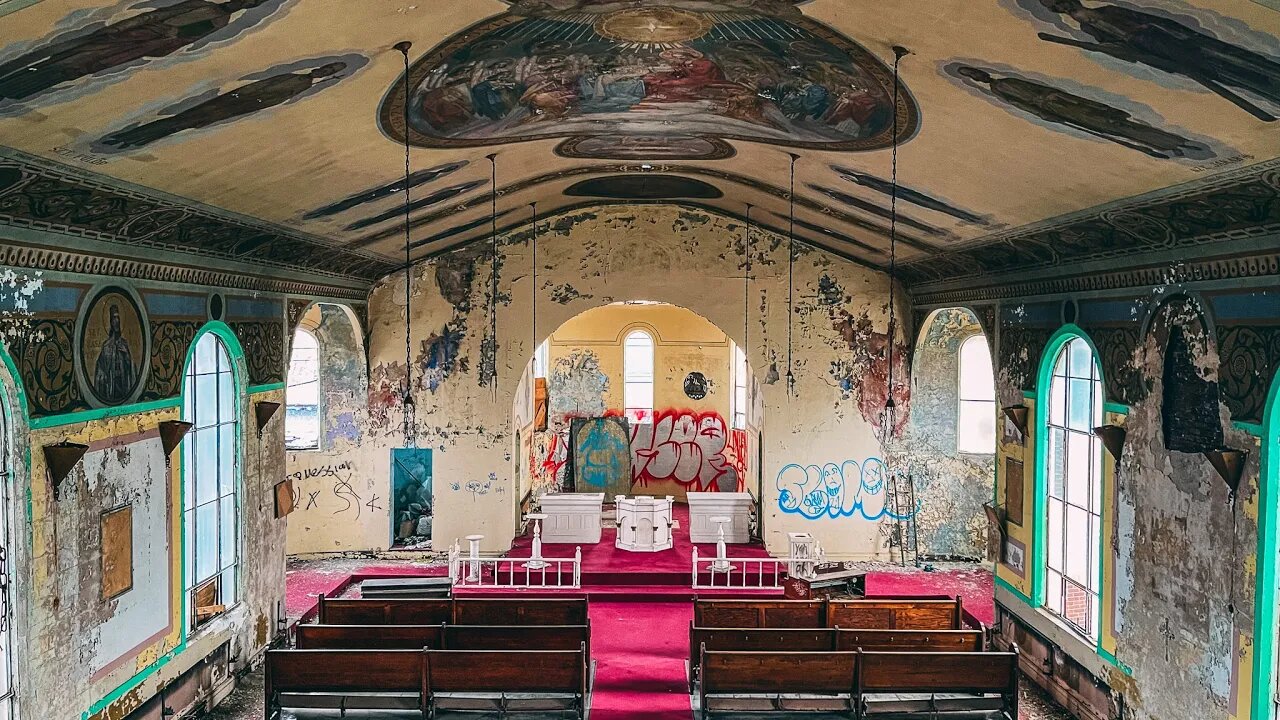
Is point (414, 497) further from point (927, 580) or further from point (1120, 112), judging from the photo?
point (1120, 112)

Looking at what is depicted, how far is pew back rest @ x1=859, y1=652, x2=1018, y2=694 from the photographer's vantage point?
30.1 ft

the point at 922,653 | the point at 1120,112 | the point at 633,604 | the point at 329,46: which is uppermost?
the point at 329,46

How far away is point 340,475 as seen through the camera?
17.7 metres

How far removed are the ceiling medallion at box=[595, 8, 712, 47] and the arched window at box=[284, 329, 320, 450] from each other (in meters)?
12.0

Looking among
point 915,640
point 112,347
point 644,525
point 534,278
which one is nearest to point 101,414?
point 112,347

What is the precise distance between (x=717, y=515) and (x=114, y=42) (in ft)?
47.0

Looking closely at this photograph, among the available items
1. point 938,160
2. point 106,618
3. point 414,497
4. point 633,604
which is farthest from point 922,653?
point 414,497

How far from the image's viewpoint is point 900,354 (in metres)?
17.7

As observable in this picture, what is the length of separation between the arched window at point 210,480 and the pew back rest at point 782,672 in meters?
5.84

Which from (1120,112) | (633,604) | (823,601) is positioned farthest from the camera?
(633,604)

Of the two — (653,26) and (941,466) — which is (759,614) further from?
(941,466)

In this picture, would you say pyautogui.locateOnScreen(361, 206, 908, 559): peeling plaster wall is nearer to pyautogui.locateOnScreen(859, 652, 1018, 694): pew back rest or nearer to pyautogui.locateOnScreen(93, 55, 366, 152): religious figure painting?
pyautogui.locateOnScreen(859, 652, 1018, 694): pew back rest

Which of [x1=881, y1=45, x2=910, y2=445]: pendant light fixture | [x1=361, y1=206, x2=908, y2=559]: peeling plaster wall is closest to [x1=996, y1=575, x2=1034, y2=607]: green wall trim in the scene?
[x1=881, y1=45, x2=910, y2=445]: pendant light fixture

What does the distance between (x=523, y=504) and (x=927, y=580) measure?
776cm
